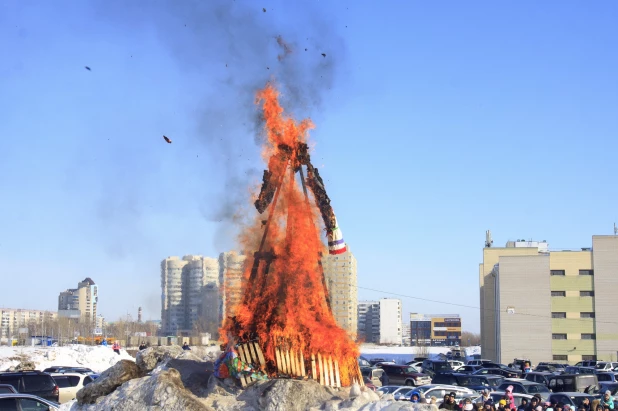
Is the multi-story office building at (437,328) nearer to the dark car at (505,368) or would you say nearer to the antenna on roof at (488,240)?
the antenna on roof at (488,240)

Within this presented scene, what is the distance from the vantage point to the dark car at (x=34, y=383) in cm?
2466

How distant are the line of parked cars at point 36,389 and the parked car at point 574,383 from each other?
67.2 ft

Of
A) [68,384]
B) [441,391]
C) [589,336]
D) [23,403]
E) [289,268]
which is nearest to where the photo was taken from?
[289,268]

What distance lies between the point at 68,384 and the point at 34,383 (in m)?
2.96

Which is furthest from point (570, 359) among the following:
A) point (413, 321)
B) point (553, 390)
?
point (413, 321)

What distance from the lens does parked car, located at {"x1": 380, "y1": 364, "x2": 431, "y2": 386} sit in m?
40.1

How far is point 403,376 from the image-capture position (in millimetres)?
41219

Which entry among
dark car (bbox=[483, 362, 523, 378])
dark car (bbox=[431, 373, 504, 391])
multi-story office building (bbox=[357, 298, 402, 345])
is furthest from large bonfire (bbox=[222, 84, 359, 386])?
multi-story office building (bbox=[357, 298, 402, 345])

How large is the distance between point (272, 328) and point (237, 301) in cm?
175

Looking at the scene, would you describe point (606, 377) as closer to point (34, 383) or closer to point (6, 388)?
point (34, 383)

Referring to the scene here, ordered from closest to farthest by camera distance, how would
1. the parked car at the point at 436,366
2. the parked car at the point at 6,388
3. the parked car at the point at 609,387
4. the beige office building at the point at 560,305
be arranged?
the parked car at the point at 6,388
the parked car at the point at 609,387
the parked car at the point at 436,366
the beige office building at the point at 560,305

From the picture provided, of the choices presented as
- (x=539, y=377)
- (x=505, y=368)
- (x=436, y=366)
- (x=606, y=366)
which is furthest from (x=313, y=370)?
(x=606, y=366)

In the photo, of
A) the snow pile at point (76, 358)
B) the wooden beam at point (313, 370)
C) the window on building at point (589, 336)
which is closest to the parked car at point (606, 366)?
the window on building at point (589, 336)

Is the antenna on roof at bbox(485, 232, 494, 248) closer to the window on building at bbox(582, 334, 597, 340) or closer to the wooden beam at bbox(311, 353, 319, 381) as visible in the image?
the window on building at bbox(582, 334, 597, 340)
